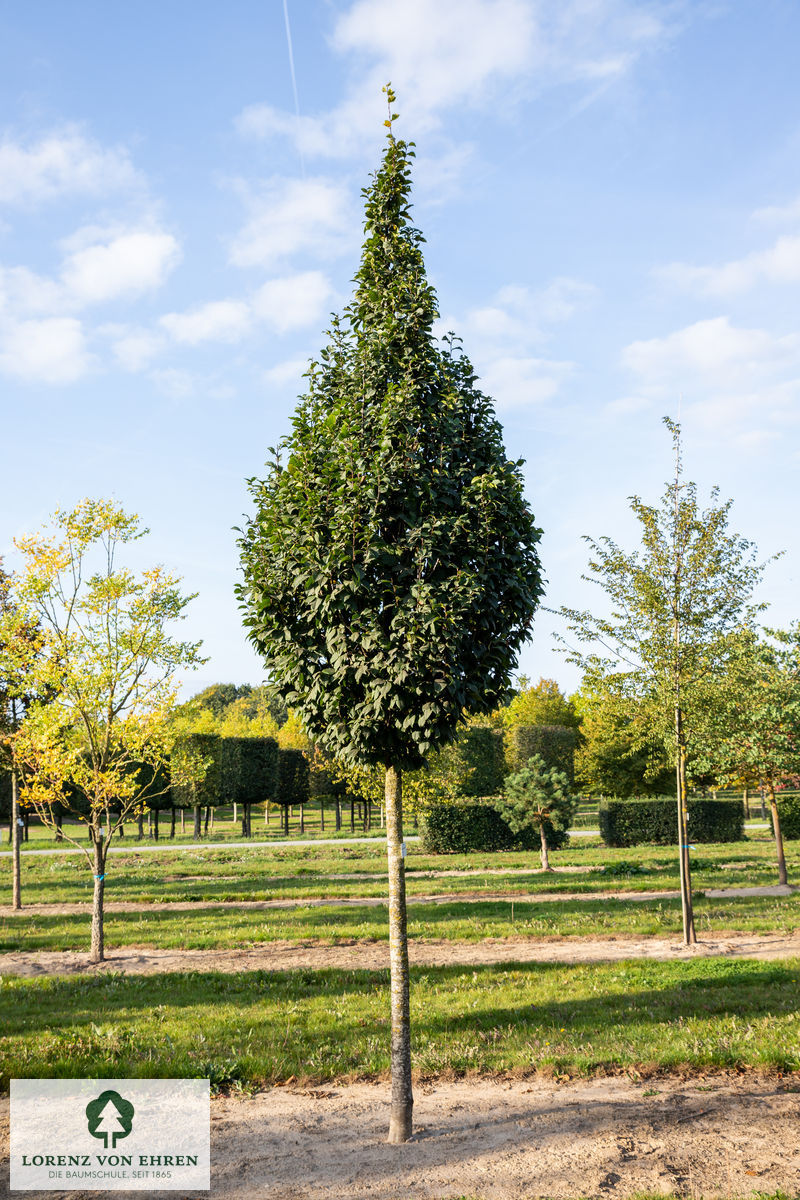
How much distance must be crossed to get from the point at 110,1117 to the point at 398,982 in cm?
286

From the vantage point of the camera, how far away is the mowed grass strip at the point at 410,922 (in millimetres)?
15203

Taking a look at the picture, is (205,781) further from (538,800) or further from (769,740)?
(769,740)

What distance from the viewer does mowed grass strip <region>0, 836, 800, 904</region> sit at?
21.5 meters

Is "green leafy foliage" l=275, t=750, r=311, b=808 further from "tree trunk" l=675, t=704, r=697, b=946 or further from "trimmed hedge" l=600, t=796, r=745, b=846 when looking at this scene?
"tree trunk" l=675, t=704, r=697, b=946

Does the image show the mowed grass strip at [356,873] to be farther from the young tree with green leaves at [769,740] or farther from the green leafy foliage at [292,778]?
the green leafy foliage at [292,778]

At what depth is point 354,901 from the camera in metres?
20.1

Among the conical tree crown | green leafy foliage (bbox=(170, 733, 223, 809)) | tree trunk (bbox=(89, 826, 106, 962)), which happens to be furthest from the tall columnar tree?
green leafy foliage (bbox=(170, 733, 223, 809))

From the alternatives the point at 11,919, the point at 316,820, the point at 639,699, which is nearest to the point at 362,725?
the point at 639,699

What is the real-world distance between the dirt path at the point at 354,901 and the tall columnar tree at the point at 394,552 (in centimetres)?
1355

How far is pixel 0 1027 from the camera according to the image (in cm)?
997

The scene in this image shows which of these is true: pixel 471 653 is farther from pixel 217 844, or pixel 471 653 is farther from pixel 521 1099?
pixel 217 844

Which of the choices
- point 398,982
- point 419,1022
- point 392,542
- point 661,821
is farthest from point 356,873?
point 392,542

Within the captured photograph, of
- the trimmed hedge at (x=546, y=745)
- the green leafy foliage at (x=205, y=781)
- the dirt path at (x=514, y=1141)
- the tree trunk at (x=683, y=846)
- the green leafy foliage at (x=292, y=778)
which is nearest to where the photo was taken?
the dirt path at (x=514, y=1141)

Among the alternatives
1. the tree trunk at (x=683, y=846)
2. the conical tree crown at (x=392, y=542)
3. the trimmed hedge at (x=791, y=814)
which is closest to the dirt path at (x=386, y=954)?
the tree trunk at (x=683, y=846)
